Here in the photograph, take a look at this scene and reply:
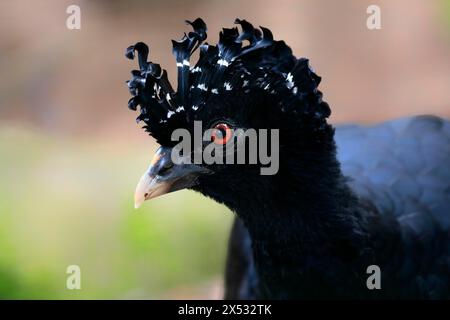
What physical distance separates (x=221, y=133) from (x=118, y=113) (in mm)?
4670

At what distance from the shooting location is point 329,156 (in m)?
3.36

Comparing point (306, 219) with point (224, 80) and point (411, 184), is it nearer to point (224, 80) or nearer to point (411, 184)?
point (224, 80)

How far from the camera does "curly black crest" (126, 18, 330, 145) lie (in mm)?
3109

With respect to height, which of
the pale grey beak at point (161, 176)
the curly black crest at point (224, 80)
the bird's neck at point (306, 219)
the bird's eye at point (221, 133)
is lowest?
the bird's neck at point (306, 219)

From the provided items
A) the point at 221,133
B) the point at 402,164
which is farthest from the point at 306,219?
the point at 402,164

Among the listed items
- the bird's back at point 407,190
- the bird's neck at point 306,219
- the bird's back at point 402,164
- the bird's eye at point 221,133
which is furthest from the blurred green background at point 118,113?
the bird's eye at point 221,133

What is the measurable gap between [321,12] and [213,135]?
5006 mm

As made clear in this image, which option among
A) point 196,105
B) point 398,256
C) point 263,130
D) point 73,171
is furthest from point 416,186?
point 73,171

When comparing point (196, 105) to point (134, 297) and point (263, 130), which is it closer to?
point (263, 130)

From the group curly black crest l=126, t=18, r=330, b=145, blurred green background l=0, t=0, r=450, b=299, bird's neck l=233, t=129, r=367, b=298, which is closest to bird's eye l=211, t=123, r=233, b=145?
curly black crest l=126, t=18, r=330, b=145

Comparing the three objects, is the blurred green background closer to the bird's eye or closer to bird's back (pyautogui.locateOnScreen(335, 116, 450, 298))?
bird's back (pyautogui.locateOnScreen(335, 116, 450, 298))

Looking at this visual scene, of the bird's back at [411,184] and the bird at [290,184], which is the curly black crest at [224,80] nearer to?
the bird at [290,184]

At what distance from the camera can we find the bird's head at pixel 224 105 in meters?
3.12

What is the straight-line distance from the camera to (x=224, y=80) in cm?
310
